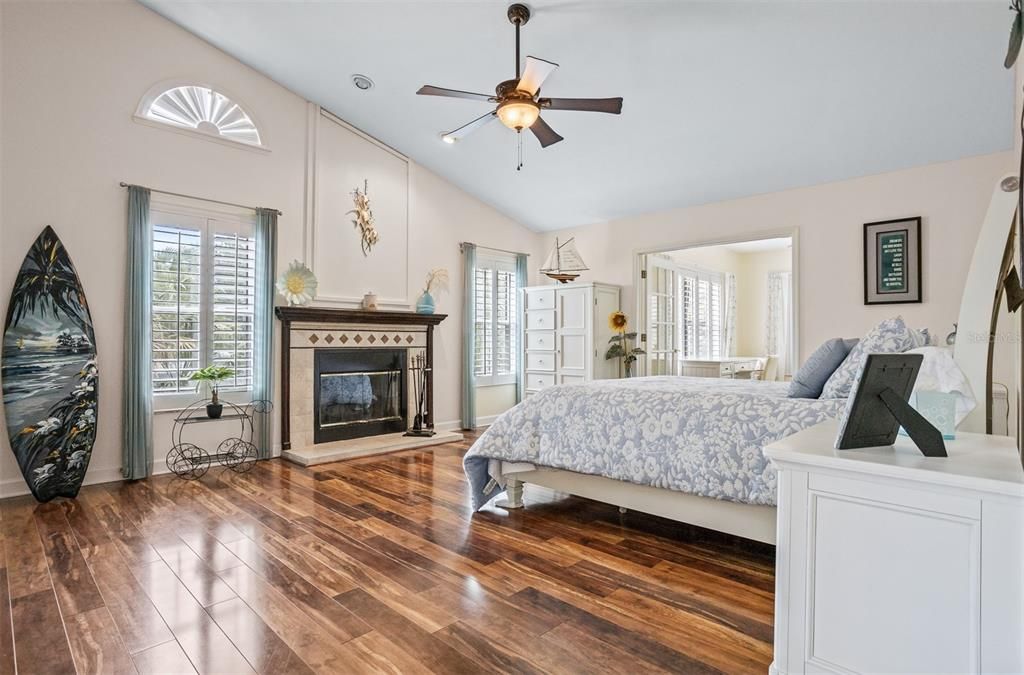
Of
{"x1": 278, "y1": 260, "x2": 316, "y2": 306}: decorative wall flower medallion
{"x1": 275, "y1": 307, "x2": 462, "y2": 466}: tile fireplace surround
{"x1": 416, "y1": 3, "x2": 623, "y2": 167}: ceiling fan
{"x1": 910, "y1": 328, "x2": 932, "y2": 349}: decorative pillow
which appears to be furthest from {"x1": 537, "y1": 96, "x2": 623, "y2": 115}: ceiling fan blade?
{"x1": 275, "y1": 307, "x2": 462, "y2": 466}: tile fireplace surround

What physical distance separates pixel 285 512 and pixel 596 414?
1.98 m

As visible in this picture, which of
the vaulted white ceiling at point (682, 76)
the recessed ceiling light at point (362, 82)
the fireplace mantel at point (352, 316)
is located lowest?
the fireplace mantel at point (352, 316)

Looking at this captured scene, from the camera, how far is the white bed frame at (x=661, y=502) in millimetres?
2498

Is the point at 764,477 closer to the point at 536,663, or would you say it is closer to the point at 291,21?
the point at 536,663

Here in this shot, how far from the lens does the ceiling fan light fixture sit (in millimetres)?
3090

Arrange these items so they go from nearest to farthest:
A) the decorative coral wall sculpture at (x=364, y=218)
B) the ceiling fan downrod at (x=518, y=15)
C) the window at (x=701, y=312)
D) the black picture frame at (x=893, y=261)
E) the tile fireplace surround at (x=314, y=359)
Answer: the ceiling fan downrod at (x=518, y=15), the black picture frame at (x=893, y=261), the tile fireplace surround at (x=314, y=359), the decorative coral wall sculpture at (x=364, y=218), the window at (x=701, y=312)

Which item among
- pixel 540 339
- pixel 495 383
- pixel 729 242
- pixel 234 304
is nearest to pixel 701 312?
pixel 729 242

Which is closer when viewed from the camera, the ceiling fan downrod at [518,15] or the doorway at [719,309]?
the ceiling fan downrod at [518,15]

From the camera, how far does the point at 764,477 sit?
241cm

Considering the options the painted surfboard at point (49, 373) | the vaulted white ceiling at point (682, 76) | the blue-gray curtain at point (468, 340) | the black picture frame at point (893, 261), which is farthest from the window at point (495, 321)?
the black picture frame at point (893, 261)

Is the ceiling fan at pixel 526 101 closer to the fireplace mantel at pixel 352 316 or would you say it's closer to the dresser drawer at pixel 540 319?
the fireplace mantel at pixel 352 316

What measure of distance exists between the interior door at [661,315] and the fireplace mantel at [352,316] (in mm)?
2438

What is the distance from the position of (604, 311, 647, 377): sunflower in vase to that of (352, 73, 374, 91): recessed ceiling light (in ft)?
11.4

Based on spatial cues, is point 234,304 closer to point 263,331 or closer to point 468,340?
point 263,331
